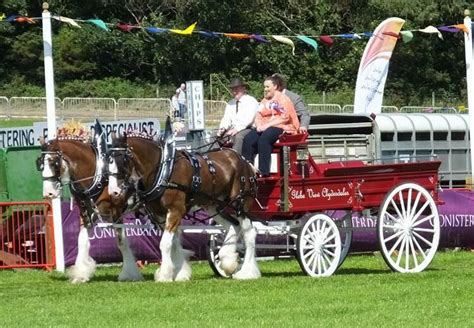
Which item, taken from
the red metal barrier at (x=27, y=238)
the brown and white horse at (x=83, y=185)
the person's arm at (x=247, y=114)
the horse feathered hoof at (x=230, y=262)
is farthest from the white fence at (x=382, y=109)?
the brown and white horse at (x=83, y=185)

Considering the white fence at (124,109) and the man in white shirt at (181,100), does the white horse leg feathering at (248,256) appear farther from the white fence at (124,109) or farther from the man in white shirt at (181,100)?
the white fence at (124,109)

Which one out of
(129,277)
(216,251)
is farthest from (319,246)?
(129,277)

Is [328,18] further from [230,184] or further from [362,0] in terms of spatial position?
[230,184]

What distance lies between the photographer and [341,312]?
480 inches

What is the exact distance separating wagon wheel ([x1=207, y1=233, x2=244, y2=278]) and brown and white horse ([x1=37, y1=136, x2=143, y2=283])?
131cm

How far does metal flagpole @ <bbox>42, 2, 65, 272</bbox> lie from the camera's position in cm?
1778

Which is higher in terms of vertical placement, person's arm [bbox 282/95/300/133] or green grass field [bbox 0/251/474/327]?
person's arm [bbox 282/95/300/133]

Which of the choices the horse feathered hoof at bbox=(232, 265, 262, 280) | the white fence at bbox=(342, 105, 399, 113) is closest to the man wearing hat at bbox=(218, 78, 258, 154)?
the horse feathered hoof at bbox=(232, 265, 262, 280)

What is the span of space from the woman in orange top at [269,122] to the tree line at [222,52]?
1461 inches

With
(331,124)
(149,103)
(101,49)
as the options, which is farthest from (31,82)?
(331,124)

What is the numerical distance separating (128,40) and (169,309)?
4460 cm

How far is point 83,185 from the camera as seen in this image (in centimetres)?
1583

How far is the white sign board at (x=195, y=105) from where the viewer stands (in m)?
27.1

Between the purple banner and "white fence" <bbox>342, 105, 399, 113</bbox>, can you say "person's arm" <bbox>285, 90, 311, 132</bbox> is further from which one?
"white fence" <bbox>342, 105, 399, 113</bbox>
